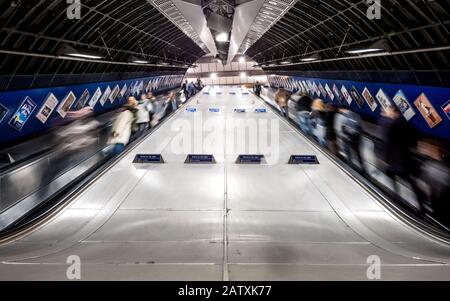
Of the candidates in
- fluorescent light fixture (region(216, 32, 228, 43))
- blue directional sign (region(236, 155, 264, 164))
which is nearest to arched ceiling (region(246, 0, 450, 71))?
fluorescent light fixture (region(216, 32, 228, 43))

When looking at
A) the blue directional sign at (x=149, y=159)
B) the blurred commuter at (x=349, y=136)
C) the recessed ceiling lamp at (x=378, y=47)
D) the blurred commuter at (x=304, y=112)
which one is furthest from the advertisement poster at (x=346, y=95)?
the blue directional sign at (x=149, y=159)

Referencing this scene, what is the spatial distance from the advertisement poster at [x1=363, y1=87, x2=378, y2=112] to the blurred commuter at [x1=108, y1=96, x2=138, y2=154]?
44.9ft

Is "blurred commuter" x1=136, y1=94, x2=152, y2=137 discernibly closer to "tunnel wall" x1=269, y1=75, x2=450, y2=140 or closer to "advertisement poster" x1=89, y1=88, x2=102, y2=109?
"advertisement poster" x1=89, y1=88, x2=102, y2=109

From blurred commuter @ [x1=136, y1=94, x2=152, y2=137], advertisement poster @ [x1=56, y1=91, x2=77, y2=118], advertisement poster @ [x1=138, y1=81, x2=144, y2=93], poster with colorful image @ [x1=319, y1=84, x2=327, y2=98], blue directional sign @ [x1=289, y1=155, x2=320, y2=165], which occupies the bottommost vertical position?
blue directional sign @ [x1=289, y1=155, x2=320, y2=165]

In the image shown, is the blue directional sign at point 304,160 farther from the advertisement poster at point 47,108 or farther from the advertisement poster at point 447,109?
the advertisement poster at point 47,108

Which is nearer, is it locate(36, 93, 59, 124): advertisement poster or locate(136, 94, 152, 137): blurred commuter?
locate(136, 94, 152, 137): blurred commuter

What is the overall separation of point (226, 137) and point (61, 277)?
9.05 meters

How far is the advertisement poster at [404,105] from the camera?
13.6 metres

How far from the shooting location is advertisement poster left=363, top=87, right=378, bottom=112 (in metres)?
16.8

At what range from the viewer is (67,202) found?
573cm

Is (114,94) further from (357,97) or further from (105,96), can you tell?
(357,97)

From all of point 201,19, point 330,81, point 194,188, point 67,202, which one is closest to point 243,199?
point 194,188

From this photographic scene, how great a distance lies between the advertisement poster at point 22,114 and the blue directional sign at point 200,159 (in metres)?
8.59
